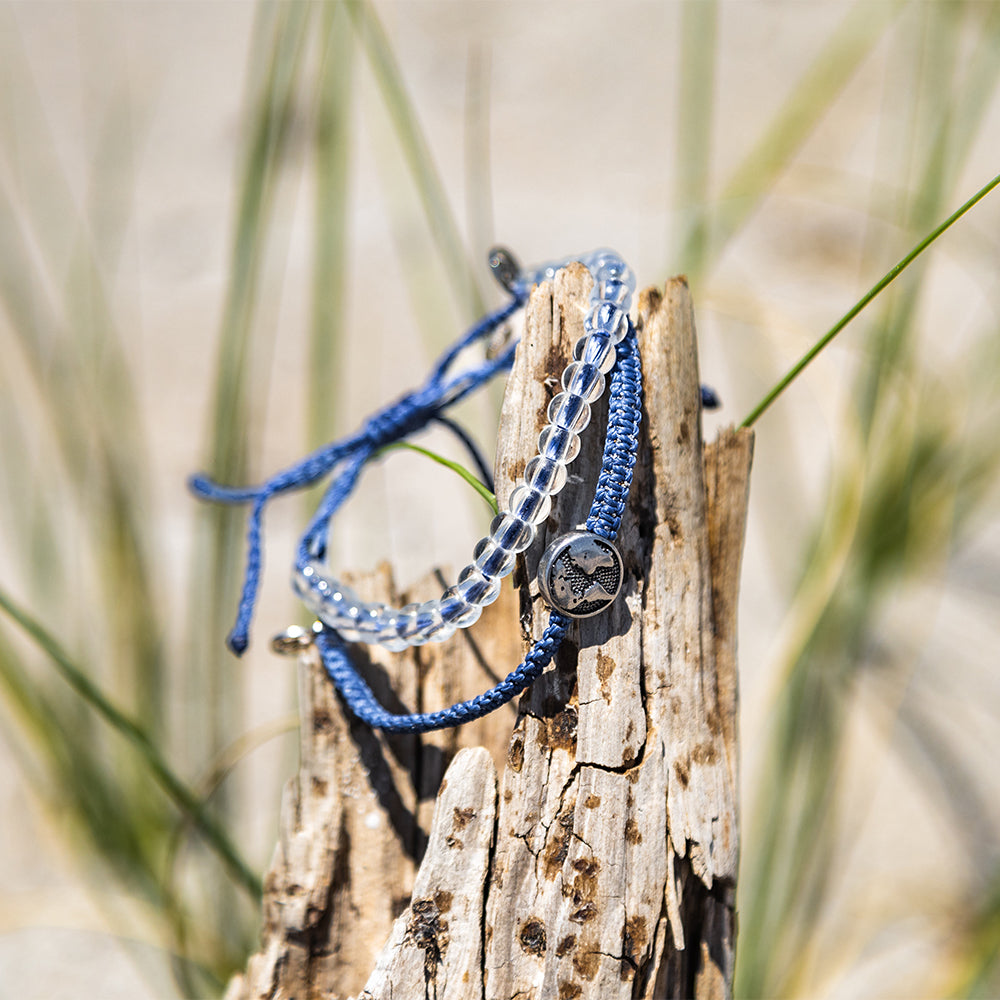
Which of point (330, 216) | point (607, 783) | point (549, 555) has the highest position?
point (330, 216)

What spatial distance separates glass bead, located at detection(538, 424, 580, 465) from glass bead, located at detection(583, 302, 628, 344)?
52 mm

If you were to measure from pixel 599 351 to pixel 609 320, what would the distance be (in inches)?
0.7

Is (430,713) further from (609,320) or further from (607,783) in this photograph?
(609,320)

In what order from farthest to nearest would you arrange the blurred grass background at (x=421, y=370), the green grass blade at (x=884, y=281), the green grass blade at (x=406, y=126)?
the blurred grass background at (x=421, y=370) → the green grass blade at (x=406, y=126) → the green grass blade at (x=884, y=281)

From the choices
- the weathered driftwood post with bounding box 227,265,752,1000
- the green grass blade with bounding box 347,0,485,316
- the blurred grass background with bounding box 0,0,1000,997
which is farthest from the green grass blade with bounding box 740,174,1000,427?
the green grass blade with bounding box 347,0,485,316

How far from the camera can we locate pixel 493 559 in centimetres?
44

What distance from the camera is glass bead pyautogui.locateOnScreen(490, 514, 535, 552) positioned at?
429 millimetres

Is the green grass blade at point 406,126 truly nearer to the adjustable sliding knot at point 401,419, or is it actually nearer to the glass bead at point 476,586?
the adjustable sliding knot at point 401,419

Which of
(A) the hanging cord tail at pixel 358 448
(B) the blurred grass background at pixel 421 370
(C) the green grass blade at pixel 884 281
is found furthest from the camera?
(B) the blurred grass background at pixel 421 370

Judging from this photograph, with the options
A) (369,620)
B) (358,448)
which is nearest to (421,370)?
(358,448)

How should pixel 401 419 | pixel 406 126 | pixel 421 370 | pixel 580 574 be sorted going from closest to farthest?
pixel 580 574, pixel 401 419, pixel 406 126, pixel 421 370

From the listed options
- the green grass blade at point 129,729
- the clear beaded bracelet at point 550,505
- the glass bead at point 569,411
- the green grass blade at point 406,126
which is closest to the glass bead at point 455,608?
the clear beaded bracelet at point 550,505

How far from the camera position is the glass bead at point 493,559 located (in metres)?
0.43

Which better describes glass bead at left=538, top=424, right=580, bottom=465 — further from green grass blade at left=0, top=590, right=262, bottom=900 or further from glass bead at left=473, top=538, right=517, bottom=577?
green grass blade at left=0, top=590, right=262, bottom=900
